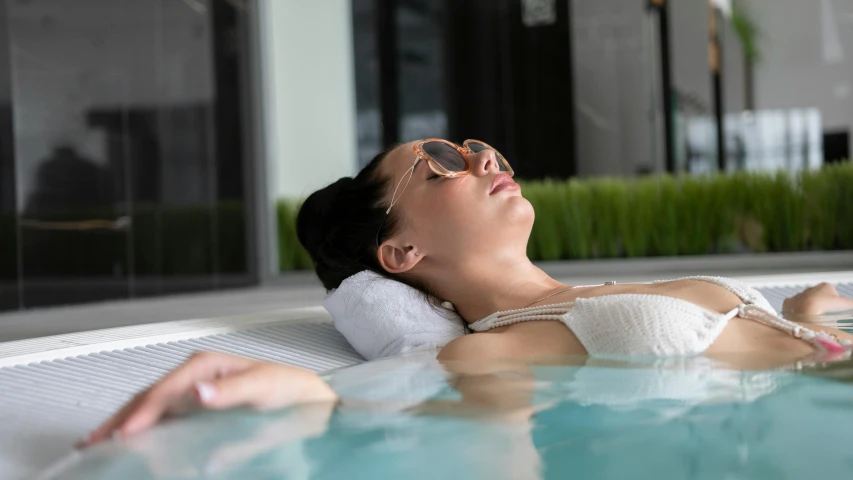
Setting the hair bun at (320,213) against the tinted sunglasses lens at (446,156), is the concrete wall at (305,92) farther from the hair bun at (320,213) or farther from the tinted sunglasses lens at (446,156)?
the tinted sunglasses lens at (446,156)

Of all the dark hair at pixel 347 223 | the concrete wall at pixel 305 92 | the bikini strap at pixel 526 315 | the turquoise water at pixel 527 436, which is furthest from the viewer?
the concrete wall at pixel 305 92

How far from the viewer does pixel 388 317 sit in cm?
185

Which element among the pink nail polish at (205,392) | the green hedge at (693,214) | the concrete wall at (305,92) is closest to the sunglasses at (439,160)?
the pink nail polish at (205,392)

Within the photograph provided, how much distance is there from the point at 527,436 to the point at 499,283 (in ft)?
2.73

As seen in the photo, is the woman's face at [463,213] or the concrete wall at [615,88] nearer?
the woman's face at [463,213]

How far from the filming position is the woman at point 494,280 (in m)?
1.50

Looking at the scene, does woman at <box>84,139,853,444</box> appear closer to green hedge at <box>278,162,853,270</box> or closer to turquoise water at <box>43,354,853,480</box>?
turquoise water at <box>43,354,853,480</box>

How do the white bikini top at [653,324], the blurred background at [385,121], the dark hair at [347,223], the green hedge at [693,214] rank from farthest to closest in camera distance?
the green hedge at [693,214]
the blurred background at [385,121]
the dark hair at [347,223]
the white bikini top at [653,324]

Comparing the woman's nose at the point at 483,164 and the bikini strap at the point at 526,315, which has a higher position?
the woman's nose at the point at 483,164

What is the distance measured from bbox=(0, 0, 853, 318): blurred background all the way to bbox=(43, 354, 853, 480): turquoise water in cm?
366

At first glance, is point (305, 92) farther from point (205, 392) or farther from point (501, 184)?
point (205, 392)

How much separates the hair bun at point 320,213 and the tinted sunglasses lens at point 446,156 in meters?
0.20

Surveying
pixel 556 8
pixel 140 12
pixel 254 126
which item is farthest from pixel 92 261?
pixel 556 8

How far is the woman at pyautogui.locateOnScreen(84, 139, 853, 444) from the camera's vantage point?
59.0 inches
